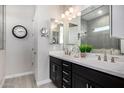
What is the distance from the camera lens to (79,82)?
1.79m

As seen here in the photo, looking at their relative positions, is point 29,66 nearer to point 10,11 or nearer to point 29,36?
point 29,36

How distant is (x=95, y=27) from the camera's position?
7.98ft

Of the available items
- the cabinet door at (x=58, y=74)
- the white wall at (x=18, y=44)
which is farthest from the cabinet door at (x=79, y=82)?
the white wall at (x=18, y=44)

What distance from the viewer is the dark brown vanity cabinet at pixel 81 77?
1200 millimetres

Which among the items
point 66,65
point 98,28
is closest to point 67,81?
point 66,65

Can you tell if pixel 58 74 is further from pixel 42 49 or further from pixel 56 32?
pixel 56 32

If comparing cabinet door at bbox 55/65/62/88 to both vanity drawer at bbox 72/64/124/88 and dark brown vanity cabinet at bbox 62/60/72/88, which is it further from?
vanity drawer at bbox 72/64/124/88

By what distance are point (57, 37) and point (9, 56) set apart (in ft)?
5.34

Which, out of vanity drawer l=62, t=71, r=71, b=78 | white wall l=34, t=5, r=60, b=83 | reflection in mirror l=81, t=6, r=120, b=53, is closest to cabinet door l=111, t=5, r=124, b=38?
reflection in mirror l=81, t=6, r=120, b=53

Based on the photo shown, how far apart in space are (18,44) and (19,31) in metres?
0.42

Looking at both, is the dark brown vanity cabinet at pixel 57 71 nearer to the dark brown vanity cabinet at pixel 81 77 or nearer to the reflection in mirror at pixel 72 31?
the dark brown vanity cabinet at pixel 81 77

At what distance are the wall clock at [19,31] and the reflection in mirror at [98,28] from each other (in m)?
2.11
